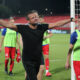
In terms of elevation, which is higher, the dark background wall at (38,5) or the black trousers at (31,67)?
the dark background wall at (38,5)

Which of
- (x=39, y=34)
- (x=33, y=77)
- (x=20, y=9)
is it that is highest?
(x=20, y=9)

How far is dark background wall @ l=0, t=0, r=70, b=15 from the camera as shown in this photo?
5287cm

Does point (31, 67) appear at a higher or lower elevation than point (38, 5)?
lower

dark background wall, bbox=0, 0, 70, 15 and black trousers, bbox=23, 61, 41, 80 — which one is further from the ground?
dark background wall, bbox=0, 0, 70, 15

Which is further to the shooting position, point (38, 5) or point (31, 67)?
point (38, 5)

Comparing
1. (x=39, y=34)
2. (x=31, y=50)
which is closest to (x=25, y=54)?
(x=31, y=50)

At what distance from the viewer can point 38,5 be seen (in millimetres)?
61562

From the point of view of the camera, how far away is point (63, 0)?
5059cm

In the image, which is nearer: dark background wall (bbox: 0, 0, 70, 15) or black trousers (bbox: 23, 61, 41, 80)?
black trousers (bbox: 23, 61, 41, 80)

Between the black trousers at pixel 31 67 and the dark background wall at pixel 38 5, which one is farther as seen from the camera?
the dark background wall at pixel 38 5

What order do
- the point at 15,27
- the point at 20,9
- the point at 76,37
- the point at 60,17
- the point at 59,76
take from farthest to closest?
the point at 20,9
the point at 60,17
the point at 59,76
the point at 76,37
the point at 15,27

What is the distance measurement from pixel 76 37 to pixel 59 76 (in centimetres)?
420

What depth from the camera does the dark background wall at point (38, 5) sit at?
52869mm

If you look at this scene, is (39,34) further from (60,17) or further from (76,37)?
(60,17)
